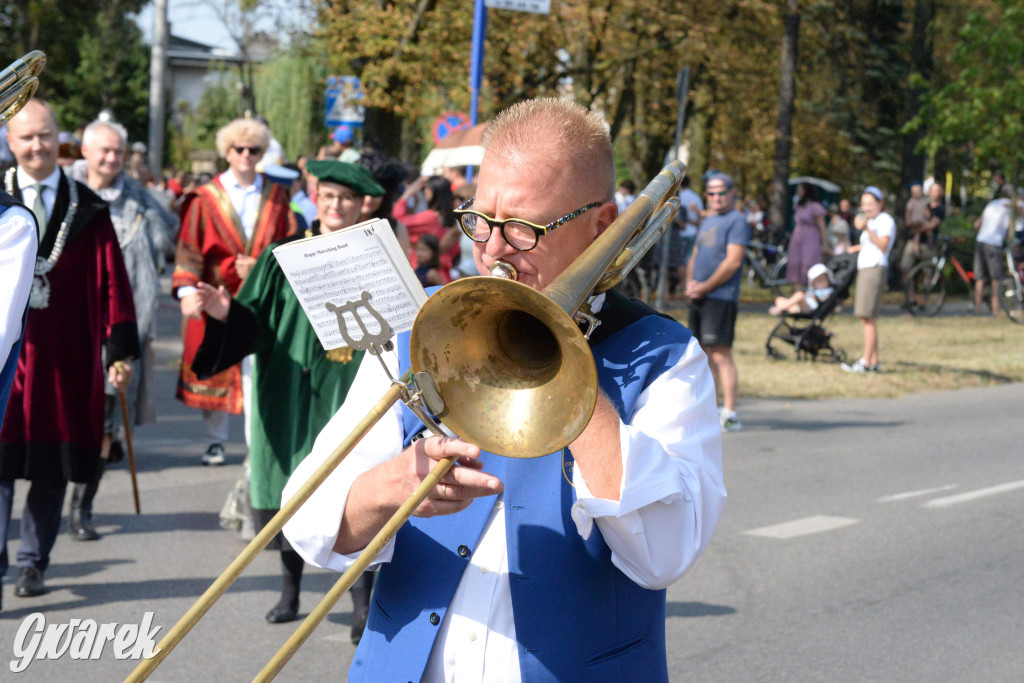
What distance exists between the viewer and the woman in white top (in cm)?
1320

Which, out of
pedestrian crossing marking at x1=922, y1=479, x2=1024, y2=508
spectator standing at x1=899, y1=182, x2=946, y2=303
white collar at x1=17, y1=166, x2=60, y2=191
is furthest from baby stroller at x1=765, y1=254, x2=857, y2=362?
white collar at x1=17, y1=166, x2=60, y2=191

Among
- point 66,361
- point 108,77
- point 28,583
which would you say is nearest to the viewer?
point 66,361

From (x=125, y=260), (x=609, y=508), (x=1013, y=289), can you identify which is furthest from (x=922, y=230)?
(x=609, y=508)

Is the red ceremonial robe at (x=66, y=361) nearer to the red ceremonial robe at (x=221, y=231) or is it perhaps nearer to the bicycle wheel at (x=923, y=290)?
the red ceremonial robe at (x=221, y=231)

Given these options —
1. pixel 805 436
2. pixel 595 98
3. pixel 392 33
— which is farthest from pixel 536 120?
pixel 595 98

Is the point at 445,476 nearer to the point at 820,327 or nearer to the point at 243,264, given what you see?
the point at 243,264

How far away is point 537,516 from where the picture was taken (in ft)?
6.98

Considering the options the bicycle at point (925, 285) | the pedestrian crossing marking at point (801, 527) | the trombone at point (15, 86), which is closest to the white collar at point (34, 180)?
the trombone at point (15, 86)

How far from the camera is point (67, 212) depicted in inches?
202

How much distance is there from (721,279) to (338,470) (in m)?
7.83

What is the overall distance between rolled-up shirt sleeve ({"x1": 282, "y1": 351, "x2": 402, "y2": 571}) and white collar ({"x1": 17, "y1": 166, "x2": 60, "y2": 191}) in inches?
132

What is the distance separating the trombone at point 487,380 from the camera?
5.97 ft

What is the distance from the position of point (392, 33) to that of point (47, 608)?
484 inches

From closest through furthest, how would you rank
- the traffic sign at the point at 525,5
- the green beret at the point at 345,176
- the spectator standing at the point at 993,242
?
the green beret at the point at 345,176 → the traffic sign at the point at 525,5 → the spectator standing at the point at 993,242
